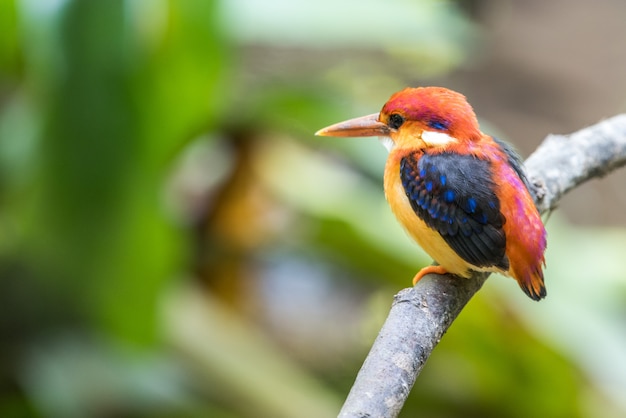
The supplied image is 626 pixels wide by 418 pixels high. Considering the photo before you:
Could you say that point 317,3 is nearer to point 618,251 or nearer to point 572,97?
point 618,251

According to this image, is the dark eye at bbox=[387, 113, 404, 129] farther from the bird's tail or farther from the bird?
the bird's tail

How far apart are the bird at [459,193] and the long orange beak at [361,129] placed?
2 cm

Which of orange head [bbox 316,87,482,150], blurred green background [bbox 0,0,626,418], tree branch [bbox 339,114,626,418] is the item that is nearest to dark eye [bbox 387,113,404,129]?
orange head [bbox 316,87,482,150]

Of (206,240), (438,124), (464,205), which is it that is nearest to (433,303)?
(464,205)

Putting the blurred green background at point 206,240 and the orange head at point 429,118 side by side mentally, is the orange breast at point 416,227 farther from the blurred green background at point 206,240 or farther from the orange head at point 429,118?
the blurred green background at point 206,240

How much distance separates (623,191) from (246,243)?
92.3 inches

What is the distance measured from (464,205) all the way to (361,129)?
199 millimetres

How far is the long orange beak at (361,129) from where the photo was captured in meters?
1.19

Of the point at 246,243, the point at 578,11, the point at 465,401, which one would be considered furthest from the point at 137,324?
the point at 578,11

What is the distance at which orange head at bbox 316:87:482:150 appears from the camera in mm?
1118

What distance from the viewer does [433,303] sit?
1.03m

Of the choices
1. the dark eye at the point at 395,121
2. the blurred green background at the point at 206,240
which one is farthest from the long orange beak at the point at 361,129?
the blurred green background at the point at 206,240

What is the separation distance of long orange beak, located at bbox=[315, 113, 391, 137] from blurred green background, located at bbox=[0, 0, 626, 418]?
0.99m

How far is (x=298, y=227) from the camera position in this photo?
2584 mm
